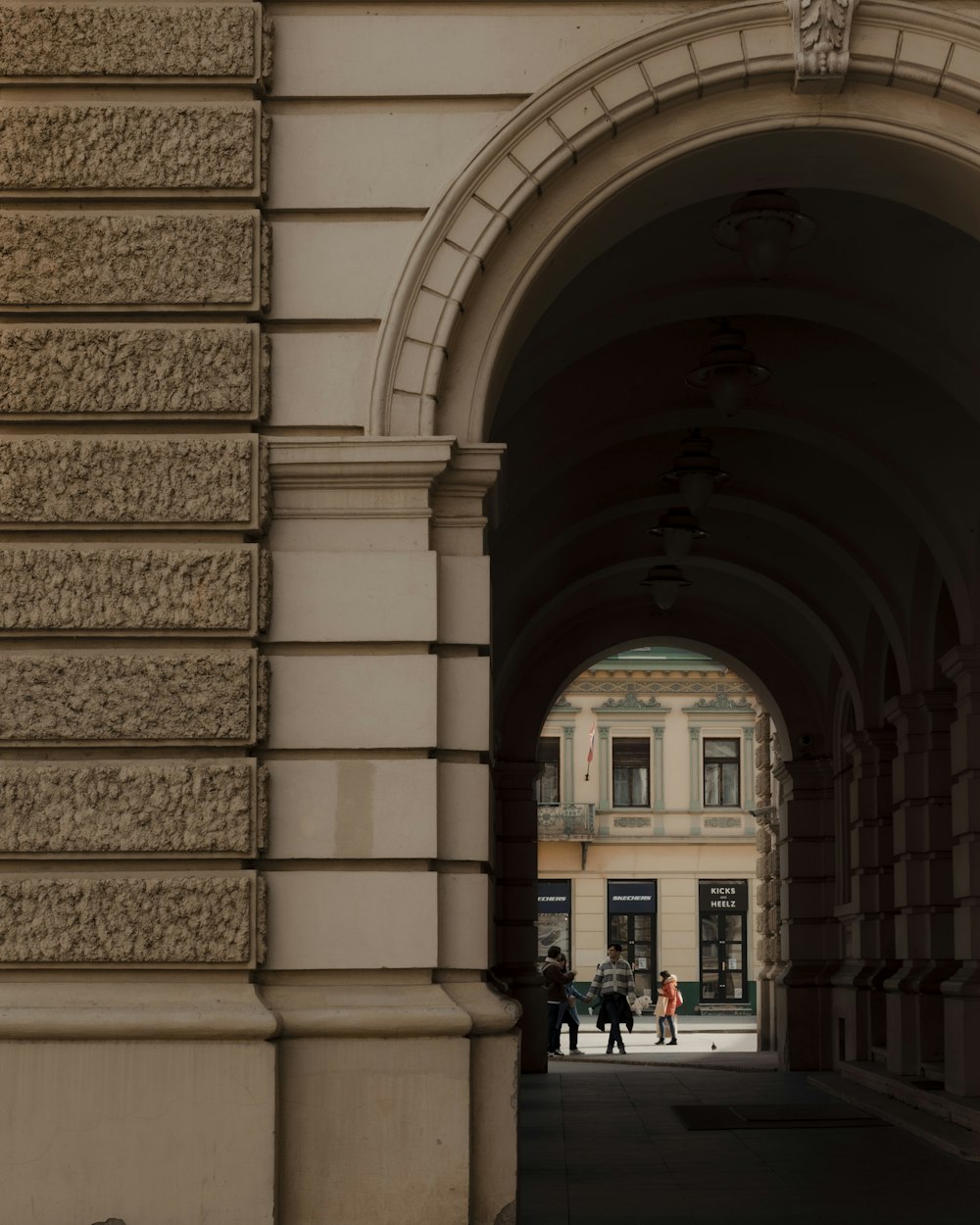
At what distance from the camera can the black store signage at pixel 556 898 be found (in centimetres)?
4797

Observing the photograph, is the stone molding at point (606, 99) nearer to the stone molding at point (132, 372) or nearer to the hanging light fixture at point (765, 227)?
the stone molding at point (132, 372)

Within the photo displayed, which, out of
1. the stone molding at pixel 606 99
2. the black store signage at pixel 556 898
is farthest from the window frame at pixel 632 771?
the stone molding at pixel 606 99

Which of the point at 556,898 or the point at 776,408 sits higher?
the point at 776,408

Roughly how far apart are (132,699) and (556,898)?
40.0m

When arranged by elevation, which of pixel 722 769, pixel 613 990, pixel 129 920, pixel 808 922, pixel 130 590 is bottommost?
pixel 613 990

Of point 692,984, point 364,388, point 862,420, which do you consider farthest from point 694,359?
point 692,984

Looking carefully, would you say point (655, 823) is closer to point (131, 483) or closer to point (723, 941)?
point (723, 941)

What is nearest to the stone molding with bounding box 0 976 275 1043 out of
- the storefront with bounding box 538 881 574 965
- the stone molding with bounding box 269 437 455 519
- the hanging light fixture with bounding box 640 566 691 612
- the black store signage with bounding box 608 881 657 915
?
the stone molding with bounding box 269 437 455 519

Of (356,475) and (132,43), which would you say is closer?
(356,475)

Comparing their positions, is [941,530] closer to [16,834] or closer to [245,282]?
[245,282]

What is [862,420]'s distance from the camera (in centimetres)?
1567

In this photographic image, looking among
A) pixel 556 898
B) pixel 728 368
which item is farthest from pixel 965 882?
pixel 556 898

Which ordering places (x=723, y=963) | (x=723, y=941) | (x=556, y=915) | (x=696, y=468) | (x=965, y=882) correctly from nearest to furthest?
(x=965, y=882) → (x=696, y=468) → (x=723, y=963) → (x=723, y=941) → (x=556, y=915)

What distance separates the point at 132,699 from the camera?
8.91 metres
